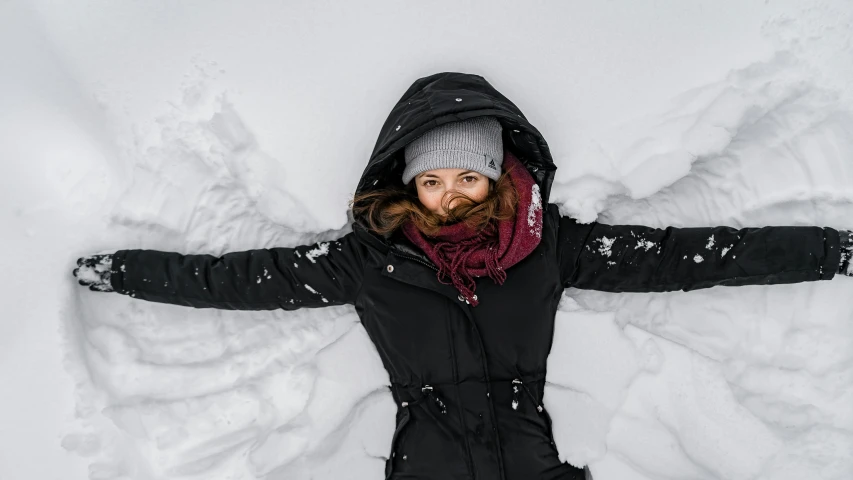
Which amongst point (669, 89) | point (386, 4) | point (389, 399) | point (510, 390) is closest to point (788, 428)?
point (510, 390)

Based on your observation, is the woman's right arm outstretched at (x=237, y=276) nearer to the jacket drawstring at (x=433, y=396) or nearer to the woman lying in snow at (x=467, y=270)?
the woman lying in snow at (x=467, y=270)

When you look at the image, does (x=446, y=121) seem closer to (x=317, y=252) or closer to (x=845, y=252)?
(x=317, y=252)

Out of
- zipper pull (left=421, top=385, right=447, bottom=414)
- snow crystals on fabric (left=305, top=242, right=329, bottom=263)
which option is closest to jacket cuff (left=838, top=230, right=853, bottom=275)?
zipper pull (left=421, top=385, right=447, bottom=414)

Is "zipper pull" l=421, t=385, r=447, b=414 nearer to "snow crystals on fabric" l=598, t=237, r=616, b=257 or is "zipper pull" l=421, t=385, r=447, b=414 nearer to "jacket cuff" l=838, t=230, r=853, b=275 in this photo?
"snow crystals on fabric" l=598, t=237, r=616, b=257

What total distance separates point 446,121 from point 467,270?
48 cm

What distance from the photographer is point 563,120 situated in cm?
226

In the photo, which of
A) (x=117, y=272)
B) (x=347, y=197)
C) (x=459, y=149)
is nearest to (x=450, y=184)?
(x=459, y=149)

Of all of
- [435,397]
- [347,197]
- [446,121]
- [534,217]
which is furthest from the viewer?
[347,197]

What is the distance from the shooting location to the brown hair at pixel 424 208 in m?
1.94

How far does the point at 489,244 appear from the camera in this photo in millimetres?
2010

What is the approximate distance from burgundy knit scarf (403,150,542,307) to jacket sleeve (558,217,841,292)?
22 centimetres

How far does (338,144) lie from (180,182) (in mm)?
575

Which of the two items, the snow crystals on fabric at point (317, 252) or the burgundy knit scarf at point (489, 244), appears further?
the snow crystals on fabric at point (317, 252)

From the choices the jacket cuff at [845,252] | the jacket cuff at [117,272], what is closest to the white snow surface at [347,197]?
the jacket cuff at [117,272]
